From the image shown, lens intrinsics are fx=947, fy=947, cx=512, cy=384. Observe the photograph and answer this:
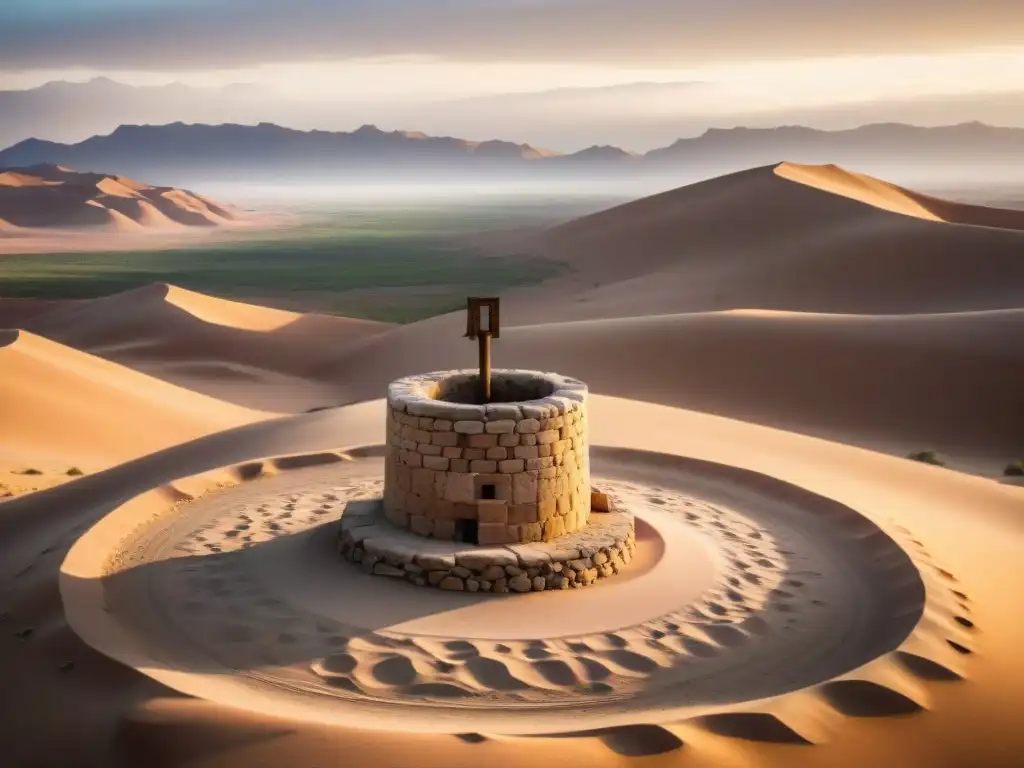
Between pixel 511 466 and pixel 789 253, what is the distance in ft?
130

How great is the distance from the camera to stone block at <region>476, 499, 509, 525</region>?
31.2 ft

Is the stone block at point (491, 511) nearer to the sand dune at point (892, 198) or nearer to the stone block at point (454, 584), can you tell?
the stone block at point (454, 584)

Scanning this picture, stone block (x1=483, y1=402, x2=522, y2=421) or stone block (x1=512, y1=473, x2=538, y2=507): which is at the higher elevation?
stone block (x1=483, y1=402, x2=522, y2=421)

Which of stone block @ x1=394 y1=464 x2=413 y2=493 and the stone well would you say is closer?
the stone well

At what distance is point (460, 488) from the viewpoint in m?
9.55

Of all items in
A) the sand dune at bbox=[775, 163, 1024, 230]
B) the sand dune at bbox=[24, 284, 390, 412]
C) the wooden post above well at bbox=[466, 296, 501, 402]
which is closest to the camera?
the wooden post above well at bbox=[466, 296, 501, 402]

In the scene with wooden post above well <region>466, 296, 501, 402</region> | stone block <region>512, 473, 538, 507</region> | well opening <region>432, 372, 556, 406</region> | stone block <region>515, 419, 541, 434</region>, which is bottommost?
stone block <region>512, 473, 538, 507</region>

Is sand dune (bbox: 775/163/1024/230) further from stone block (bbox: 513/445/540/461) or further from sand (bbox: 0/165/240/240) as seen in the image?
sand (bbox: 0/165/240/240)

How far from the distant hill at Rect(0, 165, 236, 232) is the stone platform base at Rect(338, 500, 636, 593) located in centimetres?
10616

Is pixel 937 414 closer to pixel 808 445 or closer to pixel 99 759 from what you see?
pixel 808 445

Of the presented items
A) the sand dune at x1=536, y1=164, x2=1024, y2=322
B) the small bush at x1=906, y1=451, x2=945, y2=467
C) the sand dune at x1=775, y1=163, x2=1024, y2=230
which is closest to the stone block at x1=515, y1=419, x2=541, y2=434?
the small bush at x1=906, y1=451, x2=945, y2=467

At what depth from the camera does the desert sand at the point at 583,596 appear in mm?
6637

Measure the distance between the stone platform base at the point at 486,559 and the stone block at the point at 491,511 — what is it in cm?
29

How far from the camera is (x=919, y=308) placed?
36.4 metres
